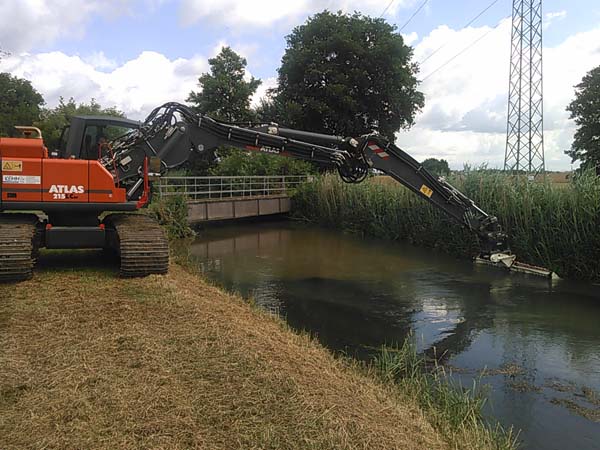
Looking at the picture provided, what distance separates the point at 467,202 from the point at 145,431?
33.8ft

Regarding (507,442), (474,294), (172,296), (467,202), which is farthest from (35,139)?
(467,202)

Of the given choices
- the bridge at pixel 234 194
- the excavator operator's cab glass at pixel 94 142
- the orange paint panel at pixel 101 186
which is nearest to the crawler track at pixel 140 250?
the orange paint panel at pixel 101 186

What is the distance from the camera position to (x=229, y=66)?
35.2 m

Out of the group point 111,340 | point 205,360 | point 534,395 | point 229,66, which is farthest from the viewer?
point 229,66

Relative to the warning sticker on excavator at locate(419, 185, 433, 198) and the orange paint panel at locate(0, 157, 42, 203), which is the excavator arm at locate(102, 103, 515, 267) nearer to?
the warning sticker on excavator at locate(419, 185, 433, 198)

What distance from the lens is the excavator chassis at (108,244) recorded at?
703 centimetres

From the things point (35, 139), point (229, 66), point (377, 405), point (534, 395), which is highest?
point (229, 66)

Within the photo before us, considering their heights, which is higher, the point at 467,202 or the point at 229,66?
the point at 229,66

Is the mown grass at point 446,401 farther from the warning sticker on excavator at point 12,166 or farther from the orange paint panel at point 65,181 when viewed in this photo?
the warning sticker on excavator at point 12,166

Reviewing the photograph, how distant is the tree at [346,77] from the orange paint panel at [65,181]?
82.6ft

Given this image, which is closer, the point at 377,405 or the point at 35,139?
the point at 377,405

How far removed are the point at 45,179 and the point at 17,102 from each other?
4853cm

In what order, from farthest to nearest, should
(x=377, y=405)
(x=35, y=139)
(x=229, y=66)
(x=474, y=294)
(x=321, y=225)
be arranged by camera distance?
1. (x=229, y=66)
2. (x=321, y=225)
3. (x=474, y=294)
4. (x=35, y=139)
5. (x=377, y=405)

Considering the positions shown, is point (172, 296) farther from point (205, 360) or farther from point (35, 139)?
point (35, 139)
